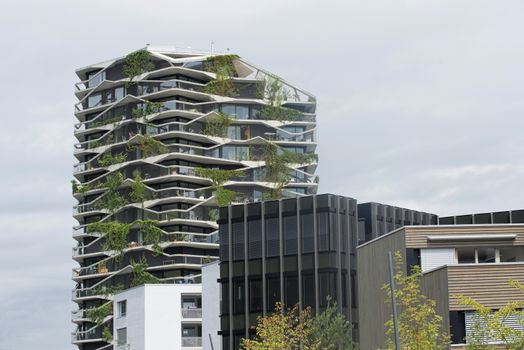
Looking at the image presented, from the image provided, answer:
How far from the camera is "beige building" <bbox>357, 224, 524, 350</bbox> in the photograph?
46125 mm

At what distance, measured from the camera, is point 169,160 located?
14312 centimetres

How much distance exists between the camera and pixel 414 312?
4272 centimetres

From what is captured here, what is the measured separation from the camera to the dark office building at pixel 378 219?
85.6 metres

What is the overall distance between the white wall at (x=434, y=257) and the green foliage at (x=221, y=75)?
95.5m

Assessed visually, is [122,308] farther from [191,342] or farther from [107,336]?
[107,336]

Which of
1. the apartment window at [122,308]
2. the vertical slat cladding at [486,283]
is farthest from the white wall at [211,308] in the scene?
the vertical slat cladding at [486,283]

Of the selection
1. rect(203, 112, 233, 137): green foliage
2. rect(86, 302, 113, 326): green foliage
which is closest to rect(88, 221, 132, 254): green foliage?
rect(86, 302, 113, 326): green foliage

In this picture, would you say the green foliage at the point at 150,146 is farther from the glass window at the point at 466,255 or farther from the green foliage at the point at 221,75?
the glass window at the point at 466,255

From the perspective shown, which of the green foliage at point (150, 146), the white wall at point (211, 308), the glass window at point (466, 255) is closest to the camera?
Answer: the glass window at point (466, 255)

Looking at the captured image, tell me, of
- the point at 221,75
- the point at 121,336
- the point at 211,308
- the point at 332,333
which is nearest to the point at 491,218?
the point at 332,333

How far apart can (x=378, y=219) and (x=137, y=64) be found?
2580 inches

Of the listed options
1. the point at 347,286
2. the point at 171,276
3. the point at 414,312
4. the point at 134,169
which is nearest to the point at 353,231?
the point at 347,286

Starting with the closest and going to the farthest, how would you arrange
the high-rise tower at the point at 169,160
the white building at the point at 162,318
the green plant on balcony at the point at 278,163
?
the white building at the point at 162,318 < the high-rise tower at the point at 169,160 < the green plant on balcony at the point at 278,163

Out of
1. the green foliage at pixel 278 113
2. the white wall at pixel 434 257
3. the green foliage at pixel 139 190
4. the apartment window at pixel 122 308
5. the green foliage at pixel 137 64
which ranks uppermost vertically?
the green foliage at pixel 137 64
